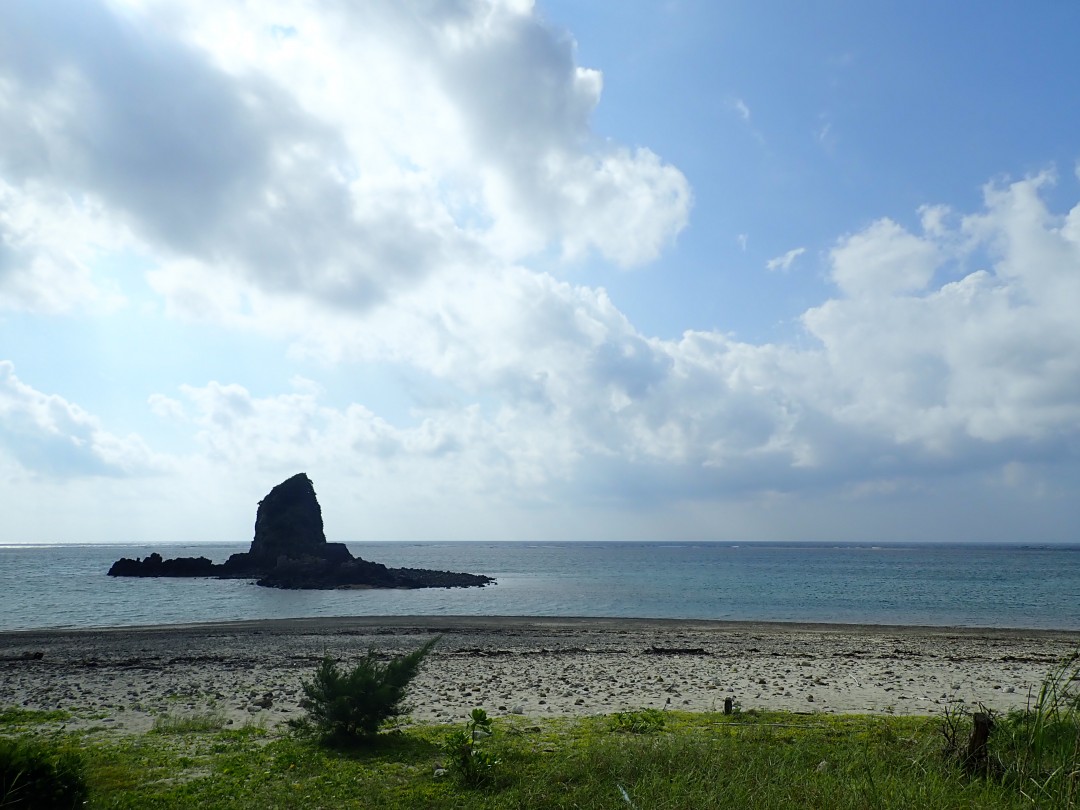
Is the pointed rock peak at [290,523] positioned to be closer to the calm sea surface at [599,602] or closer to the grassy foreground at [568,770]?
the calm sea surface at [599,602]

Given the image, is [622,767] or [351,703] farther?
[351,703]

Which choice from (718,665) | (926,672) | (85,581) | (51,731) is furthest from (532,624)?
(85,581)

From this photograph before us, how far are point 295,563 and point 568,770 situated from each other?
98.8 meters

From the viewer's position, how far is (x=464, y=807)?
27.4ft

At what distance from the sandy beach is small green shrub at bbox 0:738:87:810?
603 cm

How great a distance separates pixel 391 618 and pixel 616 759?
40100mm

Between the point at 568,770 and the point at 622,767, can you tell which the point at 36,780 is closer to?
the point at 568,770

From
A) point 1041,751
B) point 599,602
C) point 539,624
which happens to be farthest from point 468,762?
point 599,602

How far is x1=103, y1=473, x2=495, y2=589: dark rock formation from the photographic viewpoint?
296 ft

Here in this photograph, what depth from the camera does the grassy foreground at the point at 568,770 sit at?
316 inches

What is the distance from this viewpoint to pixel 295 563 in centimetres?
9944

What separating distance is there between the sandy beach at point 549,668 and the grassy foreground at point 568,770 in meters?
2.51

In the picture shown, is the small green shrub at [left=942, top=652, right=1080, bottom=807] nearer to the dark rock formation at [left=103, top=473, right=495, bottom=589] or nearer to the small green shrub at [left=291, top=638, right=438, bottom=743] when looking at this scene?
the small green shrub at [left=291, top=638, right=438, bottom=743]

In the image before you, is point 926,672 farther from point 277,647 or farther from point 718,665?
point 277,647
